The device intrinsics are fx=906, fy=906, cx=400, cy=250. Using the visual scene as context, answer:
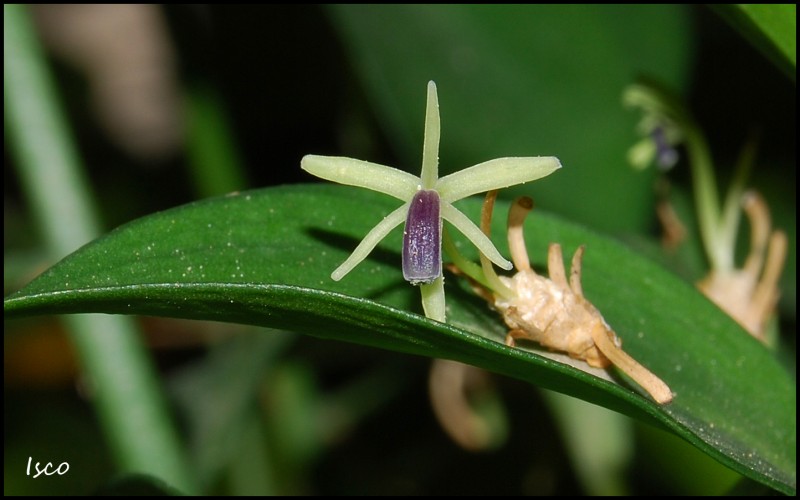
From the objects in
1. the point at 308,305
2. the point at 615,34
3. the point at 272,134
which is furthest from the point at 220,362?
the point at 308,305

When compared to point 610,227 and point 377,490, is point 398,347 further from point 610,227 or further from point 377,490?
point 377,490

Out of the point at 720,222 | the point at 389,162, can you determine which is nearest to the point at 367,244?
the point at 720,222

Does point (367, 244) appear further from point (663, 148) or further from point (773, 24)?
point (663, 148)

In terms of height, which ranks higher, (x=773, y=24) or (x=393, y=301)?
(x=773, y=24)

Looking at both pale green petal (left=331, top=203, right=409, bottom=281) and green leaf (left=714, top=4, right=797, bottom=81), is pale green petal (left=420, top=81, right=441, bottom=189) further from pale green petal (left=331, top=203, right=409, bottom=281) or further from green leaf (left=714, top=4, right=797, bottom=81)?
green leaf (left=714, top=4, right=797, bottom=81)

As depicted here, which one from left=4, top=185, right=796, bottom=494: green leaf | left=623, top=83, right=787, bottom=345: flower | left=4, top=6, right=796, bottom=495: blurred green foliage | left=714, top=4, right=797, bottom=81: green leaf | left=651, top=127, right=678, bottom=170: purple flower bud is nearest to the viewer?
left=4, top=185, right=796, bottom=494: green leaf

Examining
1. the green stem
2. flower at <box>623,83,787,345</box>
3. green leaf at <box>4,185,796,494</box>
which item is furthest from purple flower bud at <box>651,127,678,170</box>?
the green stem

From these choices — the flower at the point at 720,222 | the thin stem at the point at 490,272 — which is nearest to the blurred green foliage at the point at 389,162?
the flower at the point at 720,222
